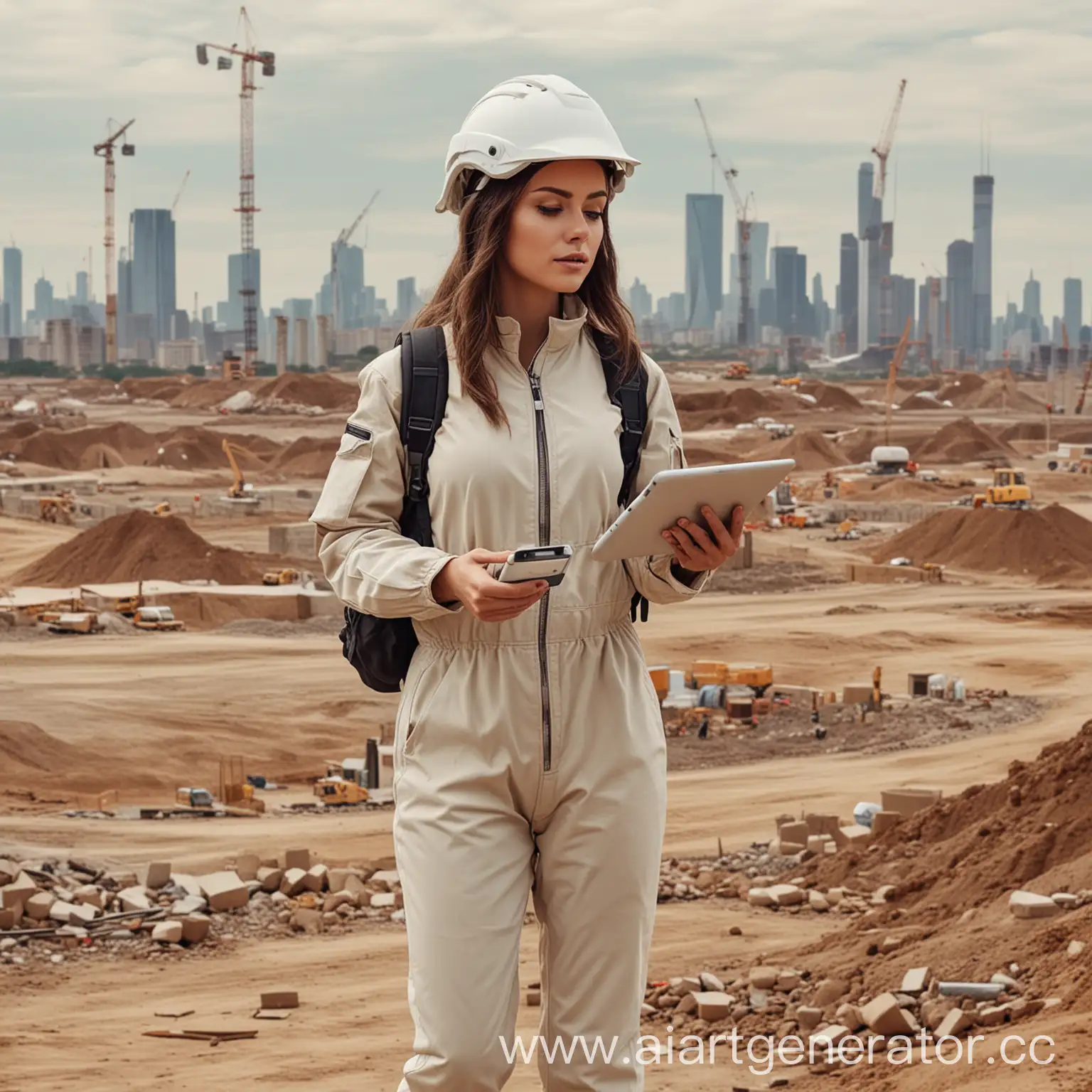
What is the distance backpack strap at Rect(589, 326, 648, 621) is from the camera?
324 centimetres

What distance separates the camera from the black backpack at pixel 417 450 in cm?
312

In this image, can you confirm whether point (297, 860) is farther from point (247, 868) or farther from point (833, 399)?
point (833, 399)

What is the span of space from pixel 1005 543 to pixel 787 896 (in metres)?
26.7

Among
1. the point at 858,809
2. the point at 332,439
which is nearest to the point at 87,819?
the point at 858,809

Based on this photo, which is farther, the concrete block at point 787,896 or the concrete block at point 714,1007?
the concrete block at point 787,896

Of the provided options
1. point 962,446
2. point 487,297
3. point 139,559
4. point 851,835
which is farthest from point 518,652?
point 962,446

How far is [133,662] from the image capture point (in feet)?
83.4

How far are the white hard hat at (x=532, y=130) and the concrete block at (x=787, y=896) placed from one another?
348 inches

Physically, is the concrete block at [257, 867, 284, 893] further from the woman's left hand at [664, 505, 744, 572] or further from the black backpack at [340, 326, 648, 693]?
the woman's left hand at [664, 505, 744, 572]

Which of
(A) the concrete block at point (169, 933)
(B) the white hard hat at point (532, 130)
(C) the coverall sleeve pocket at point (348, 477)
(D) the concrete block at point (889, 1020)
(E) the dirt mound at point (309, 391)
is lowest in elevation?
(A) the concrete block at point (169, 933)

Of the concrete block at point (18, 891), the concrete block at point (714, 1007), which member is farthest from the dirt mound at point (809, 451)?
the concrete block at point (714, 1007)

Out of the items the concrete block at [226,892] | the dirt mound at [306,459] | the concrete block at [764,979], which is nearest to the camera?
the concrete block at [764,979]

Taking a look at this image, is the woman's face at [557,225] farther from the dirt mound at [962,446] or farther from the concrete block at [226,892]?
the dirt mound at [962,446]

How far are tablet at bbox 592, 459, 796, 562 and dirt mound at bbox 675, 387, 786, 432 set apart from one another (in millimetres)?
77889
